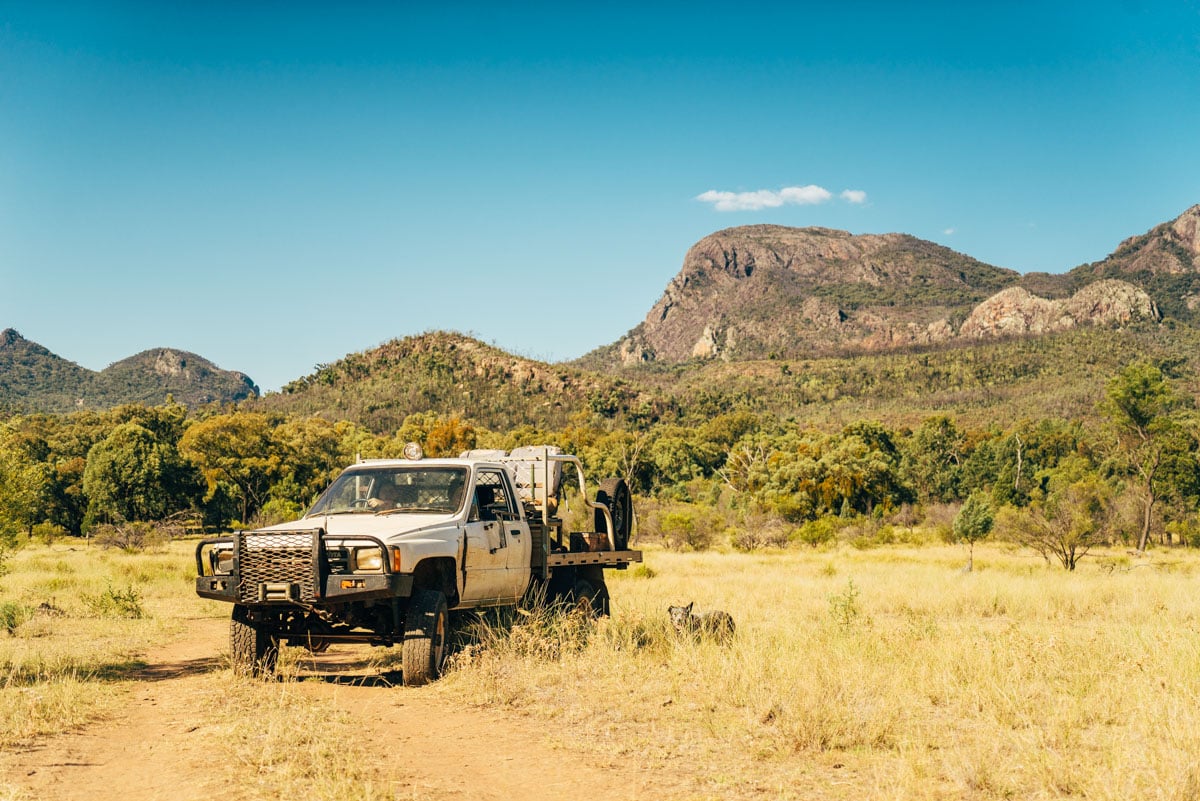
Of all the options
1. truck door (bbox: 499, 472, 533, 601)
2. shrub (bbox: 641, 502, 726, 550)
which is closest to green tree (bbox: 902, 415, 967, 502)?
shrub (bbox: 641, 502, 726, 550)

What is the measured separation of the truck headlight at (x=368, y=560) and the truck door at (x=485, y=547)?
1.26 m

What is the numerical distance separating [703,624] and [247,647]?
5.19 metres

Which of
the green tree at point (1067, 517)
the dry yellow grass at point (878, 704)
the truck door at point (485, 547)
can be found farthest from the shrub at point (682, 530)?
the truck door at point (485, 547)

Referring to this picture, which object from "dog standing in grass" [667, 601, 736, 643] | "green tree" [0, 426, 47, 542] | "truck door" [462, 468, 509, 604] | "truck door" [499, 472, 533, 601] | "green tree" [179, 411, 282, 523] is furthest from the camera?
"green tree" [179, 411, 282, 523]

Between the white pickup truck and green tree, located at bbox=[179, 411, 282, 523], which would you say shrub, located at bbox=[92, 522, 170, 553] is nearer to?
green tree, located at bbox=[179, 411, 282, 523]

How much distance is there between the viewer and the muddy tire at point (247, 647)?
1020cm

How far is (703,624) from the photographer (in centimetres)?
1199

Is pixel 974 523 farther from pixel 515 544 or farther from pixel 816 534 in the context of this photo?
pixel 515 544

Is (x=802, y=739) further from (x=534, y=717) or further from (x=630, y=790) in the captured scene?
(x=534, y=717)

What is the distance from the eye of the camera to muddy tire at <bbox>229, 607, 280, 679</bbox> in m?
10.2

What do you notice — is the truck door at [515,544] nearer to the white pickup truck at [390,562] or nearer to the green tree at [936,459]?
the white pickup truck at [390,562]

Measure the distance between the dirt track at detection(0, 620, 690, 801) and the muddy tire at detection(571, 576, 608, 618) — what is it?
152 inches

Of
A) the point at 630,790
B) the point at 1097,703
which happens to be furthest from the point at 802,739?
the point at 1097,703

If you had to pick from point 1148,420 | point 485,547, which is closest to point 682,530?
point 1148,420
